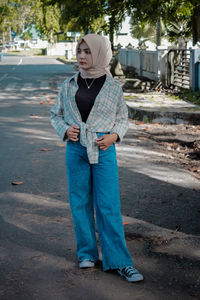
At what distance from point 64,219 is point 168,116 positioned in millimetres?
6422

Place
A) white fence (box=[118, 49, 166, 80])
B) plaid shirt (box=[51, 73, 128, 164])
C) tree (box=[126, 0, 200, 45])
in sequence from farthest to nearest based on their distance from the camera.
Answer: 1. white fence (box=[118, 49, 166, 80])
2. tree (box=[126, 0, 200, 45])
3. plaid shirt (box=[51, 73, 128, 164])

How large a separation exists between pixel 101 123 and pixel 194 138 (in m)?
5.65

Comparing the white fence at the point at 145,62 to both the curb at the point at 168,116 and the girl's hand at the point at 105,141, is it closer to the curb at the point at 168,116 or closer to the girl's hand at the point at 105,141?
the curb at the point at 168,116

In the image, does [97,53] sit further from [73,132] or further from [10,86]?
[10,86]

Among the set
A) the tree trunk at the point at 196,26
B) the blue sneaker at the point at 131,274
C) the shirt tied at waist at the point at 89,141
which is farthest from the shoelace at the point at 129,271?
the tree trunk at the point at 196,26

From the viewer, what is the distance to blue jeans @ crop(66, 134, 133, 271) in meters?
3.46

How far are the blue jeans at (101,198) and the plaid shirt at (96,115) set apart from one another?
3.6 inches

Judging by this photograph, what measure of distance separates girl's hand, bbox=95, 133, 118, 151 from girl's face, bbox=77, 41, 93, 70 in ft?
1.53

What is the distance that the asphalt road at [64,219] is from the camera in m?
3.33

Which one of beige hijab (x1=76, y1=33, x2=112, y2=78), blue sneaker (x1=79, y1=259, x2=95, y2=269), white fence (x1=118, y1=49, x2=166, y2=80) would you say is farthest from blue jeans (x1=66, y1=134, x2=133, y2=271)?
white fence (x1=118, y1=49, x2=166, y2=80)

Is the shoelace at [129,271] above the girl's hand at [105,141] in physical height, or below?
below

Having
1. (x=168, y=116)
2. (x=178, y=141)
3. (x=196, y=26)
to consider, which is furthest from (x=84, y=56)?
(x=168, y=116)

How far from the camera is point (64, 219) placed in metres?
4.70

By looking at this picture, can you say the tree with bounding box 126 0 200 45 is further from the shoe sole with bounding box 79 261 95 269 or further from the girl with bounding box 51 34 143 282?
the shoe sole with bounding box 79 261 95 269
